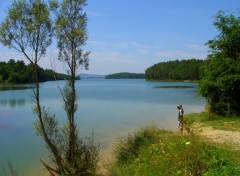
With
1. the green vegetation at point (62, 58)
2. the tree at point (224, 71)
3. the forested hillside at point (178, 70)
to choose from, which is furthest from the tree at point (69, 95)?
the forested hillside at point (178, 70)

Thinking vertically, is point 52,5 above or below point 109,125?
above

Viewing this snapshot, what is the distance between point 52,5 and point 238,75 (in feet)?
50.7

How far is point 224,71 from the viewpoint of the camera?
79.4 feet

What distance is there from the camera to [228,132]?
1675 cm

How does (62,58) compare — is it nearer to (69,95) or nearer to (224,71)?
(69,95)

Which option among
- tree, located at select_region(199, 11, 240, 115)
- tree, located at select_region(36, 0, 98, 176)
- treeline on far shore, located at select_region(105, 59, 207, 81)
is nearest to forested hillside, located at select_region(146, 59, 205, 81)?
treeline on far shore, located at select_region(105, 59, 207, 81)

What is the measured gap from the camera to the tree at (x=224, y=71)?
77.8 feet

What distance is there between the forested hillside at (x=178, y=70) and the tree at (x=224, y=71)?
11898 cm

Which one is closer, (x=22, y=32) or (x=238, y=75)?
(x=22, y=32)

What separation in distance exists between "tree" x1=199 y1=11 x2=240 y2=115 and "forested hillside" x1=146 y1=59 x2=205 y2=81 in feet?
390

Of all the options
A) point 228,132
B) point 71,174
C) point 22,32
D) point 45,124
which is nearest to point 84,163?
point 71,174

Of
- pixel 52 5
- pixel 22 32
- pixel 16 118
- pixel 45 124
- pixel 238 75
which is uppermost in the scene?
pixel 52 5

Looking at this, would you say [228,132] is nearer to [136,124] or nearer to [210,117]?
[210,117]

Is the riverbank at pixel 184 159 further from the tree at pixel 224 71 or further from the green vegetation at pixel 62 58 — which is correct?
the tree at pixel 224 71
